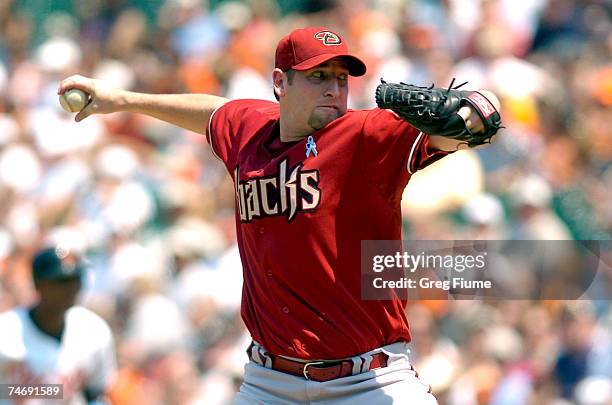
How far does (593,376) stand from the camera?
781cm

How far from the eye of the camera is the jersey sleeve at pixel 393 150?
4.29m

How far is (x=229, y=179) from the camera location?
376 inches

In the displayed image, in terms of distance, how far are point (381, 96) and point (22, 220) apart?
19.7 feet

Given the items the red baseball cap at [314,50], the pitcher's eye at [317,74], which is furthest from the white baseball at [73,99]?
the pitcher's eye at [317,74]

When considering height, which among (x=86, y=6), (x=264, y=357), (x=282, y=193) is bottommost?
(x=264, y=357)

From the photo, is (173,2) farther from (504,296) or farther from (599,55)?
(504,296)

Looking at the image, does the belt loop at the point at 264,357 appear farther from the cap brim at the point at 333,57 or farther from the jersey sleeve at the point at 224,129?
the cap brim at the point at 333,57

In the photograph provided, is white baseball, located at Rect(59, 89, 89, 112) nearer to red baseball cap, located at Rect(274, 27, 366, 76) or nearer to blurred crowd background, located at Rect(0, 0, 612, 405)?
red baseball cap, located at Rect(274, 27, 366, 76)

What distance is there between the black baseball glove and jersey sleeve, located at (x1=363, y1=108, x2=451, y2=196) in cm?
19

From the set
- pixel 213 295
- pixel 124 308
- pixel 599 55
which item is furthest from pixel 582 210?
pixel 124 308

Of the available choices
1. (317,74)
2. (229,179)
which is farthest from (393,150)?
(229,179)

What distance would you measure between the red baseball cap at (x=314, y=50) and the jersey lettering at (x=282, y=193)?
40 centimetres

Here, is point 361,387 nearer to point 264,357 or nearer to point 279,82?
point 264,357

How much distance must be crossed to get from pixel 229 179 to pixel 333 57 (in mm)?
5102
